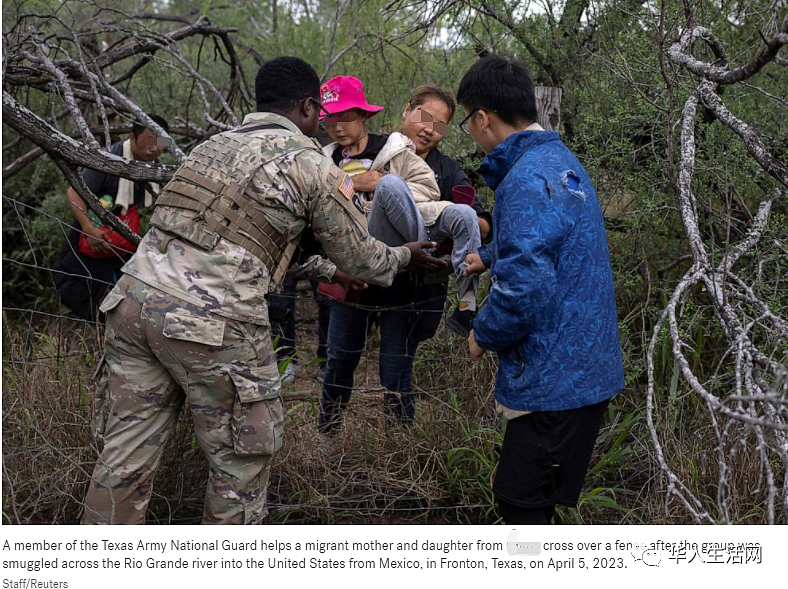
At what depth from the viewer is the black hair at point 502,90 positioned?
2234 mm

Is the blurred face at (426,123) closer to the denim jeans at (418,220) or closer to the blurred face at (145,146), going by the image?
the denim jeans at (418,220)

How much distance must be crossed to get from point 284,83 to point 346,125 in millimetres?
799

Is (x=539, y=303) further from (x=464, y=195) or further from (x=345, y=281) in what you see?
(x=464, y=195)

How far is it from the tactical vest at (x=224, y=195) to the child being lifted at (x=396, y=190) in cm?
51

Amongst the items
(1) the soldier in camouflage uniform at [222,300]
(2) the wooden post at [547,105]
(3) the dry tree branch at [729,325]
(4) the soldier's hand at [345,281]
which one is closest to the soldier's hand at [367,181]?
(4) the soldier's hand at [345,281]

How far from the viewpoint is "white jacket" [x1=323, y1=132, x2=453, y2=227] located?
3.12 m

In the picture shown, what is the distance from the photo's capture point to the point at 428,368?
4121 millimetres

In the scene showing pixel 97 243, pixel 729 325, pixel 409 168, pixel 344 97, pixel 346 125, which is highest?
pixel 344 97

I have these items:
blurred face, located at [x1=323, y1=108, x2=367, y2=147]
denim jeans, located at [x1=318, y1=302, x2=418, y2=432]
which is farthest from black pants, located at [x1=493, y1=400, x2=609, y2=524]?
blurred face, located at [x1=323, y1=108, x2=367, y2=147]

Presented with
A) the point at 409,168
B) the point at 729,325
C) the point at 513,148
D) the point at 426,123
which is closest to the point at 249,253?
the point at 513,148

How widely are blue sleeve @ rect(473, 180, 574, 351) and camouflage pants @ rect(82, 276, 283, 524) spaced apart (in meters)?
0.81

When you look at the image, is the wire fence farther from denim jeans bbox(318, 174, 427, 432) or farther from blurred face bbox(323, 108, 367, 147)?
blurred face bbox(323, 108, 367, 147)

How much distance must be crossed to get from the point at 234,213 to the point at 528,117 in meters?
0.96

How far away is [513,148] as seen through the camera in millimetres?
2256
